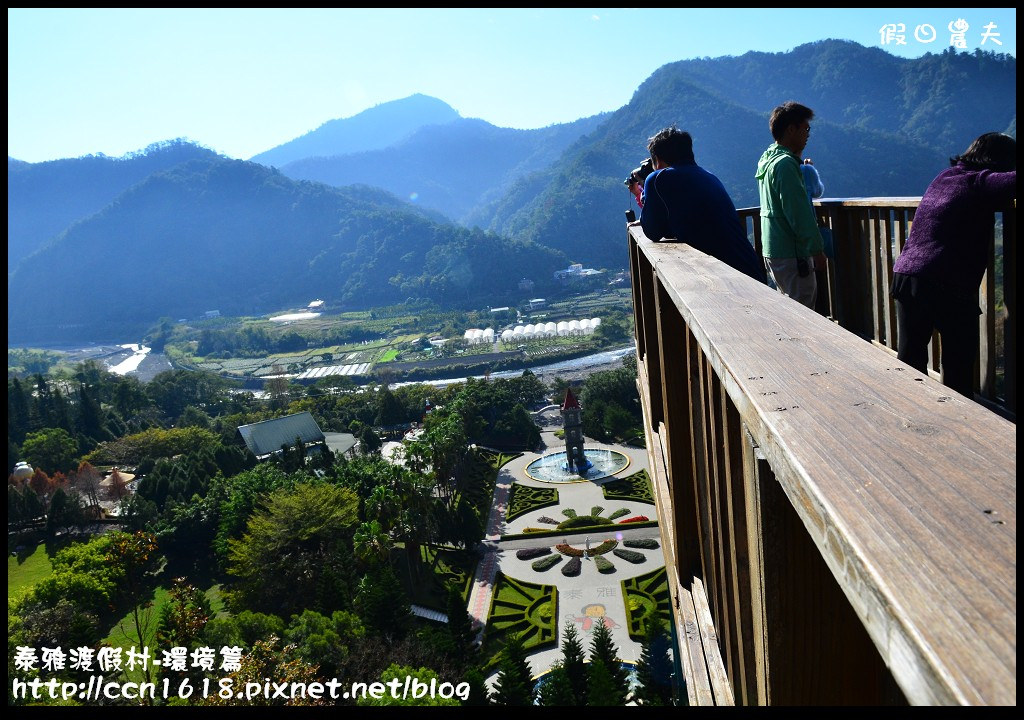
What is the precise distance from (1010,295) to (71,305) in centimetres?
13287

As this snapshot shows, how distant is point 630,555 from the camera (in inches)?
795

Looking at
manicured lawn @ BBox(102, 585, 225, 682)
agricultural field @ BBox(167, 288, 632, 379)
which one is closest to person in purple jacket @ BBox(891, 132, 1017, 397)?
manicured lawn @ BBox(102, 585, 225, 682)

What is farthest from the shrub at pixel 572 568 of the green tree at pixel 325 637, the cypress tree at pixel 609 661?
the green tree at pixel 325 637

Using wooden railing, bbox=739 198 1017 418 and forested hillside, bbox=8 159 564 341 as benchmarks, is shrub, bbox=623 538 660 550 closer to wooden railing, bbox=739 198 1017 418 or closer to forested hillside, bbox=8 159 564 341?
wooden railing, bbox=739 198 1017 418

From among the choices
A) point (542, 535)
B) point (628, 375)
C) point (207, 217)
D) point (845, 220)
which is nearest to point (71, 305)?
point (207, 217)

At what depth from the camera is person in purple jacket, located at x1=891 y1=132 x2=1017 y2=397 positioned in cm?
225

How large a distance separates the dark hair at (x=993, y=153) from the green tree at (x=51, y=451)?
38.5 meters

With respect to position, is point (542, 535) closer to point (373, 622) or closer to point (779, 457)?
point (373, 622)

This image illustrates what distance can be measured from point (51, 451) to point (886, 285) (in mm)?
38947

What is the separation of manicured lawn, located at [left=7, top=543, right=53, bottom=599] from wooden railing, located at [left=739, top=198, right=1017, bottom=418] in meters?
23.4

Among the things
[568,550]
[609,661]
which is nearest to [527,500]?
[568,550]

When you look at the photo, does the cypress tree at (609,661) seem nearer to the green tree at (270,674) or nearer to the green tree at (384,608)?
the green tree at (384,608)

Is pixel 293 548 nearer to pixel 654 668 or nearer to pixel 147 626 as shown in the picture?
pixel 147 626

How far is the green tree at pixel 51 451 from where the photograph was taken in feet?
111
